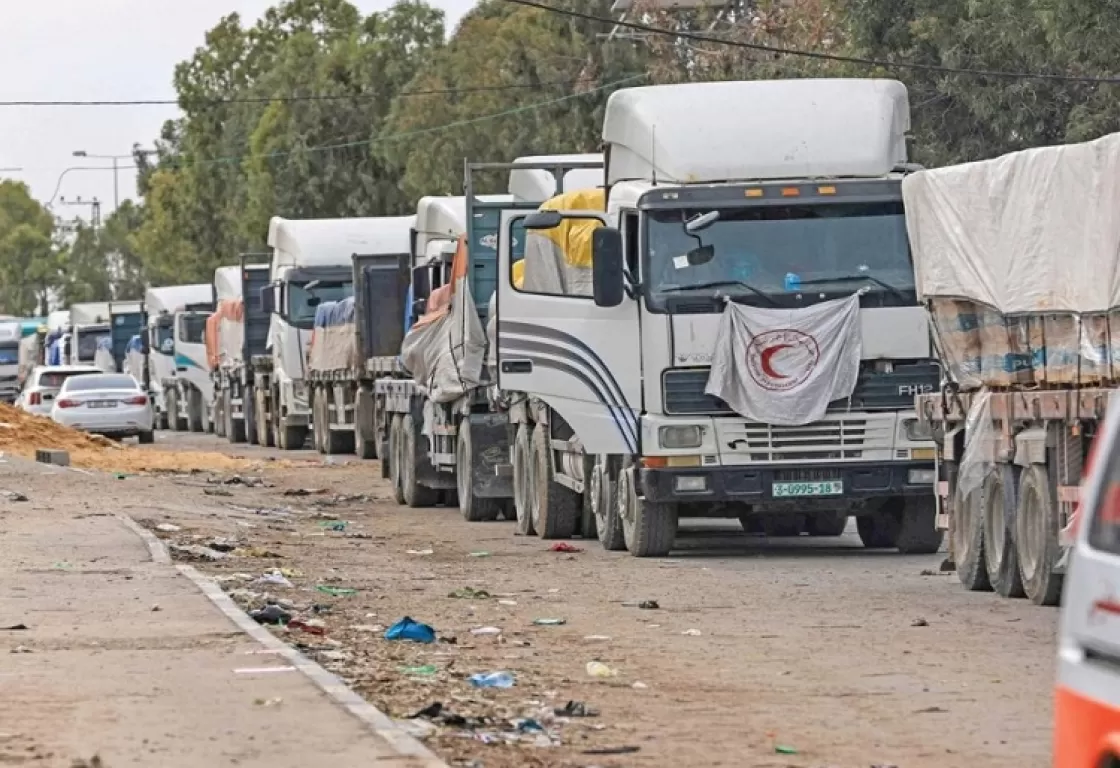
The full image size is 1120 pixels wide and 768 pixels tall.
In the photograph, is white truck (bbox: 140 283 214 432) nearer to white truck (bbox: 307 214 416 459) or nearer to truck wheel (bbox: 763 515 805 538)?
white truck (bbox: 307 214 416 459)

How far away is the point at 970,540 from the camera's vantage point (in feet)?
56.3

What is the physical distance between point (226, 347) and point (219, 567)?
3639 cm

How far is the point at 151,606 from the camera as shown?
50.6 feet

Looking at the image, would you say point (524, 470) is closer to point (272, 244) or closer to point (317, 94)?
point (272, 244)

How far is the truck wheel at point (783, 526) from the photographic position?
2330 cm

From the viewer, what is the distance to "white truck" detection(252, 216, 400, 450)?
143ft

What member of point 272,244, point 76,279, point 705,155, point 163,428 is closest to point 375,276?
point 272,244

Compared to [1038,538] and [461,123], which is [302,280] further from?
[1038,538]

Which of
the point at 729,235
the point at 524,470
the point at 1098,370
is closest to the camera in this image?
the point at 1098,370

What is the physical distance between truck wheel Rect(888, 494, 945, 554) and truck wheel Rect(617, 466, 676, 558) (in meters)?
1.90

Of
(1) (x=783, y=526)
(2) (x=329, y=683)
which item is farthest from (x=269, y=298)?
(2) (x=329, y=683)

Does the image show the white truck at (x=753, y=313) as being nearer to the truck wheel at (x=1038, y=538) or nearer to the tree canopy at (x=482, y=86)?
the truck wheel at (x=1038, y=538)

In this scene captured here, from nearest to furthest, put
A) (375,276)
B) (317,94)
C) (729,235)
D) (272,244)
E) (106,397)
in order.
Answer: (729,235), (375,276), (272,244), (106,397), (317,94)

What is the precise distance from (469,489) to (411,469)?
3.28 meters
